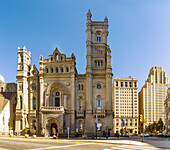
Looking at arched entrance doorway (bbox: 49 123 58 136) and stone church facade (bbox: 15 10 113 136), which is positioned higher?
stone church facade (bbox: 15 10 113 136)

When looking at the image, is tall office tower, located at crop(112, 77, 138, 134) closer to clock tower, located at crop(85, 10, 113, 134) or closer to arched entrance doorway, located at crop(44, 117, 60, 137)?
clock tower, located at crop(85, 10, 113, 134)

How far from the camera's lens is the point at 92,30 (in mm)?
73875

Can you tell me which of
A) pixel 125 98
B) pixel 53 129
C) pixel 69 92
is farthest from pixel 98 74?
pixel 125 98

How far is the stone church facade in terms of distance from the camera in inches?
2640

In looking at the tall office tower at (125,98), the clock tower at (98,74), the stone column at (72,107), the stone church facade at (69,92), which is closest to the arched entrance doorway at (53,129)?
the stone church facade at (69,92)

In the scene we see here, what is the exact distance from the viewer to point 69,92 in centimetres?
6962

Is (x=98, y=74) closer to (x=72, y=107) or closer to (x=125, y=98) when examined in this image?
(x=72, y=107)

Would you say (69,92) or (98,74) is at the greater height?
(98,74)

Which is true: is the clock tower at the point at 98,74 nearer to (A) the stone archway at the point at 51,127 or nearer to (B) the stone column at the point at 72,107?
(B) the stone column at the point at 72,107

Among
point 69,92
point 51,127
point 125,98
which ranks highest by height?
point 69,92

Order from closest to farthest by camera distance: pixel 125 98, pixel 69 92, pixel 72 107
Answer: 1. pixel 72 107
2. pixel 69 92
3. pixel 125 98

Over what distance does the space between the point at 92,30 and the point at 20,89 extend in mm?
28540

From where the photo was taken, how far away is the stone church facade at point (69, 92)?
67.1m

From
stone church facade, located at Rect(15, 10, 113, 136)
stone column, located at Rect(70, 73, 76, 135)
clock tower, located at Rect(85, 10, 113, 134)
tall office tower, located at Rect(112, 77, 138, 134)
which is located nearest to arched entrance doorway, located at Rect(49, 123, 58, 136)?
stone church facade, located at Rect(15, 10, 113, 136)
